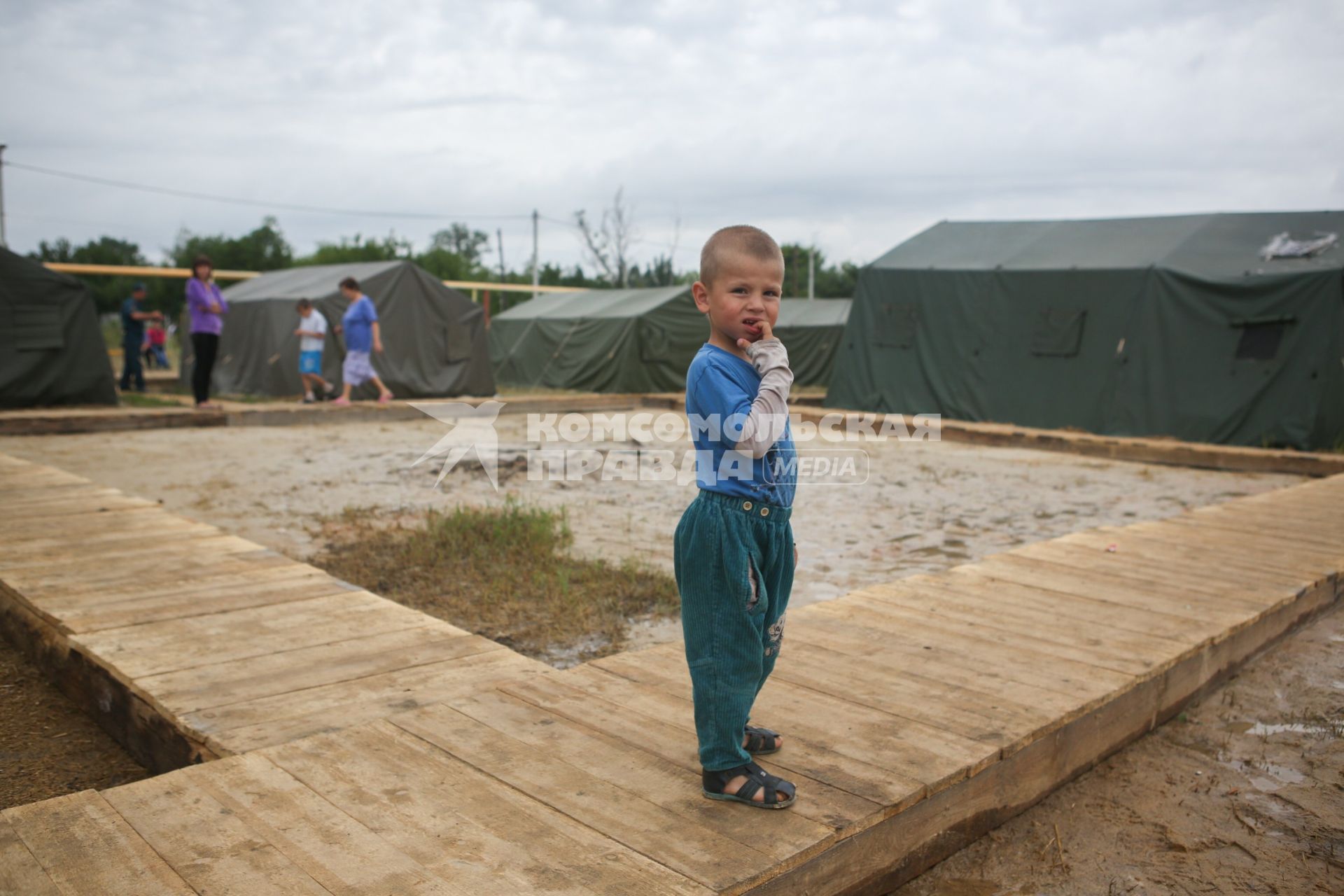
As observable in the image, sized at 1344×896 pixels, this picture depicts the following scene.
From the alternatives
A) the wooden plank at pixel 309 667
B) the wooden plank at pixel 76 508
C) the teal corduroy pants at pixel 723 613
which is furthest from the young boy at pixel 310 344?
the teal corduroy pants at pixel 723 613

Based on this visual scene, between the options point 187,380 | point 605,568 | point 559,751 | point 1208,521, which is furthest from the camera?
point 187,380

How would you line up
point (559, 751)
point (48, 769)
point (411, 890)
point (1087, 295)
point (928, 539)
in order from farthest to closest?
point (1087, 295) < point (928, 539) < point (48, 769) < point (559, 751) < point (411, 890)

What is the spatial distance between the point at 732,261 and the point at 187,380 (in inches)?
735

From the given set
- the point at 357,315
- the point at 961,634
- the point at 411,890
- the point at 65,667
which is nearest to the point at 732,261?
the point at 411,890

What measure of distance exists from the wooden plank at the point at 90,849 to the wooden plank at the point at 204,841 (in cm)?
2

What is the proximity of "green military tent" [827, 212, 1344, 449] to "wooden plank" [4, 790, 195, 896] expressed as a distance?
11966 millimetres

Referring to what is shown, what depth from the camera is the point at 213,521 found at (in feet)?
20.6

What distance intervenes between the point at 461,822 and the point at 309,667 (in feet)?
4.03

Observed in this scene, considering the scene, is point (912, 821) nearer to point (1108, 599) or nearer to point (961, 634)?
point (961, 634)

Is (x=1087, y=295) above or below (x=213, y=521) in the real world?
above

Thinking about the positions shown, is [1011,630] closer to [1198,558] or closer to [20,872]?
[1198,558]

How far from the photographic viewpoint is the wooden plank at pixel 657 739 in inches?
81.6

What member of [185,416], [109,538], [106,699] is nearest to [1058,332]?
[185,416]

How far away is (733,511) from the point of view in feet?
6.93
